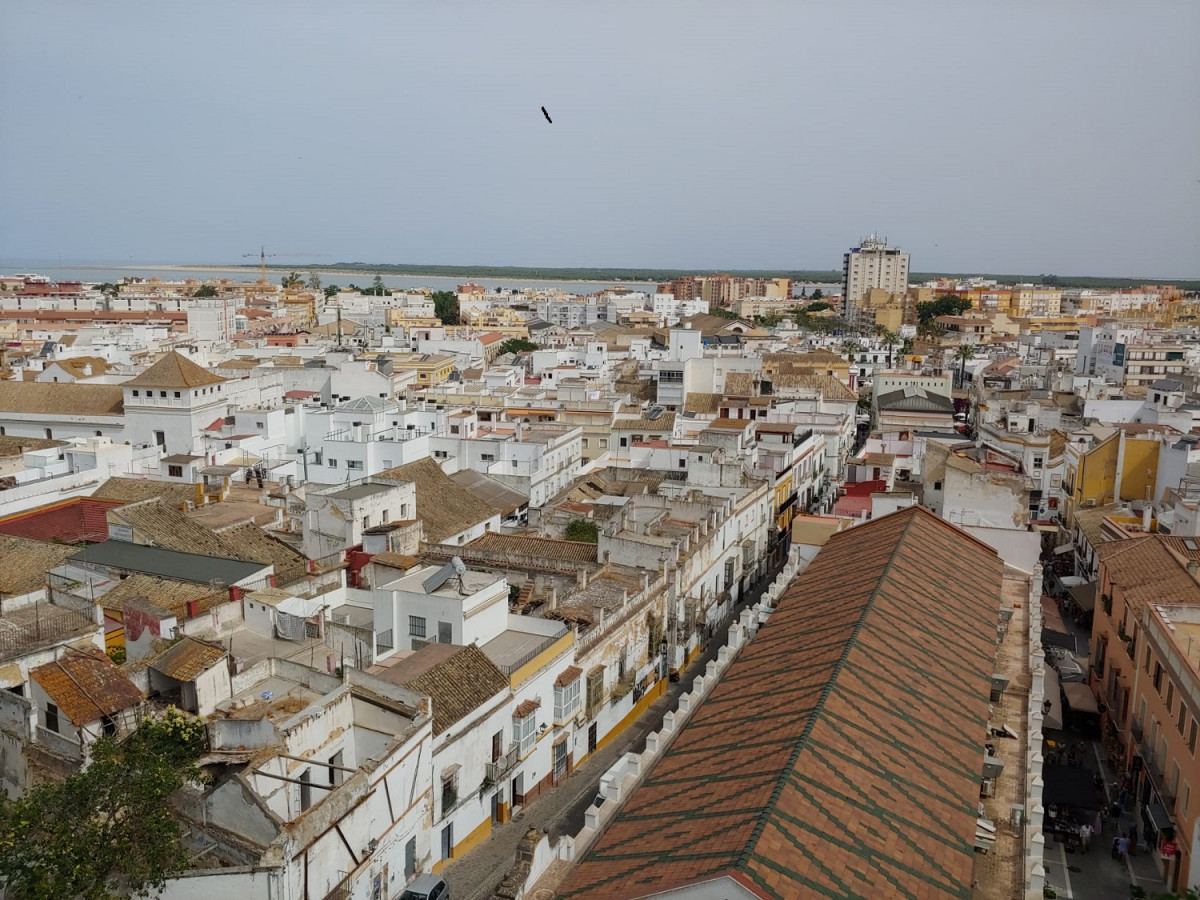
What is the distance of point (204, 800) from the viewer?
15242 millimetres

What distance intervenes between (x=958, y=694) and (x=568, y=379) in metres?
49.9

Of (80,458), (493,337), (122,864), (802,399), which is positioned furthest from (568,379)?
(122,864)

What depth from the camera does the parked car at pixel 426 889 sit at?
17109 millimetres

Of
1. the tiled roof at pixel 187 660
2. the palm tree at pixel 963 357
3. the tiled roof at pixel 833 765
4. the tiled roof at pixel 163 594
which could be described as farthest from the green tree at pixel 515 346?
the tiled roof at pixel 187 660

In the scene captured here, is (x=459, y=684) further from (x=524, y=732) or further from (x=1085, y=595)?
(x=1085, y=595)

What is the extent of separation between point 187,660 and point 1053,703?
870 inches

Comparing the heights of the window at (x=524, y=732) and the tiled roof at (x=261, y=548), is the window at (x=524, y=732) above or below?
below

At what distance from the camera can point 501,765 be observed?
69.0 ft

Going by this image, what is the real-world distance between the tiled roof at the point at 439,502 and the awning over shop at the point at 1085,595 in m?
21.0

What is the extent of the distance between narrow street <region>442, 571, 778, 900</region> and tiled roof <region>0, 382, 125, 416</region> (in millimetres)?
34136

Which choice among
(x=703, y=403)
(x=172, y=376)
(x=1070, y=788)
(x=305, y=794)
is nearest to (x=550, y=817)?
(x=305, y=794)

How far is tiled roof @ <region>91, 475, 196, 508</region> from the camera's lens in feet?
115

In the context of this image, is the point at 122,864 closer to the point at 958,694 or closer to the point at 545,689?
the point at 545,689

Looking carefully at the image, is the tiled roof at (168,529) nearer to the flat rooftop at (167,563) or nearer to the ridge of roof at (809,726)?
the flat rooftop at (167,563)
